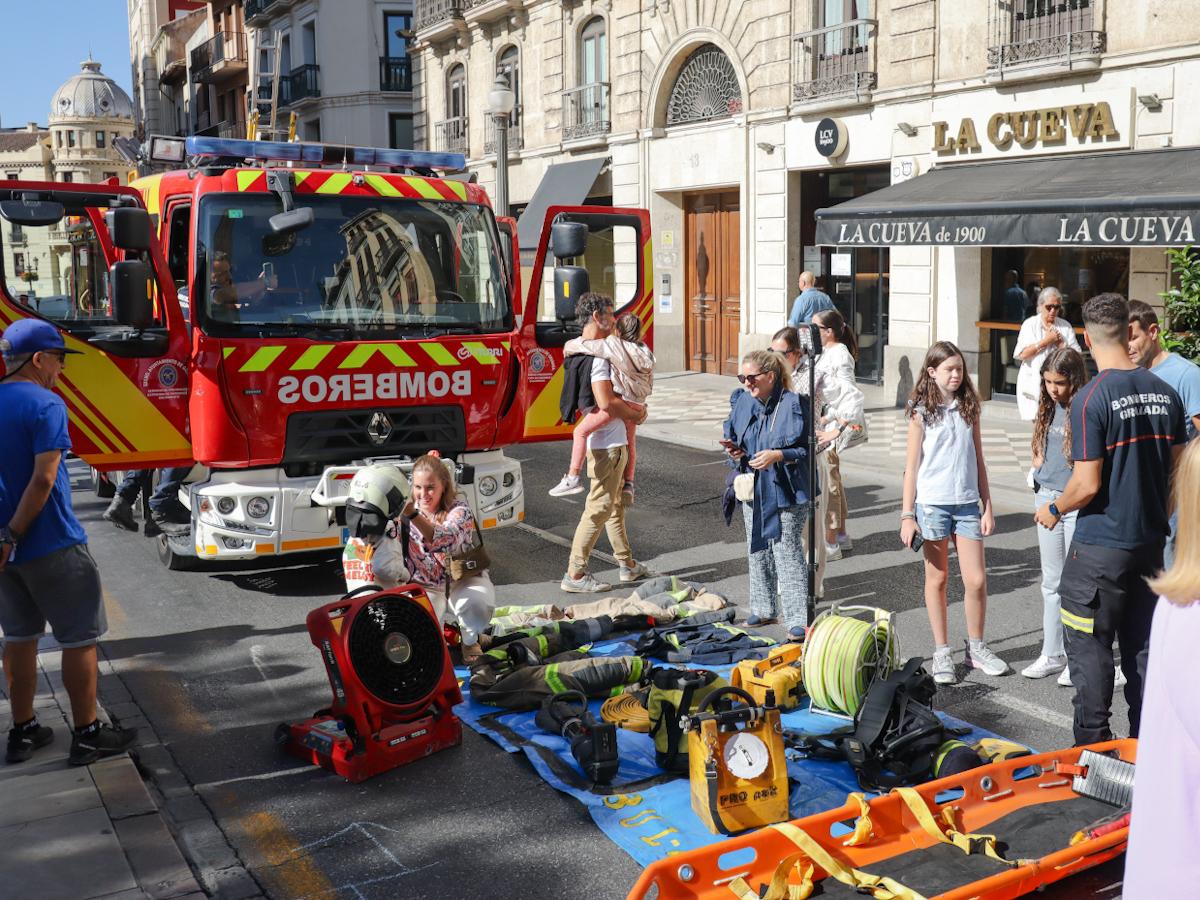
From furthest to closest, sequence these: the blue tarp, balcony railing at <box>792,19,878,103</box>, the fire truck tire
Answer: balcony railing at <box>792,19,878,103</box> < the fire truck tire < the blue tarp

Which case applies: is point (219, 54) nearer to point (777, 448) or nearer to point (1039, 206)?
point (1039, 206)

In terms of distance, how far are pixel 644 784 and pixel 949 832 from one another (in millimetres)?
1440

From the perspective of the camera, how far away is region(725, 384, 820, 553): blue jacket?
7.00m

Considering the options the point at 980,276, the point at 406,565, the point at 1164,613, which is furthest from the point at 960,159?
the point at 1164,613

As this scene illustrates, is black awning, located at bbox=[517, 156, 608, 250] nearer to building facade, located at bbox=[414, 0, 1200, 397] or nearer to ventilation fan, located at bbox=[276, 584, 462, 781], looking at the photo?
building facade, located at bbox=[414, 0, 1200, 397]

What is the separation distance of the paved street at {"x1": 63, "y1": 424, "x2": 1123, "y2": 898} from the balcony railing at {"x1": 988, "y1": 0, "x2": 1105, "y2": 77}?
6.88 meters

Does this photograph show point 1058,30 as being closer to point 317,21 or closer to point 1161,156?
point 1161,156

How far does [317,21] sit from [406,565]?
37.4m

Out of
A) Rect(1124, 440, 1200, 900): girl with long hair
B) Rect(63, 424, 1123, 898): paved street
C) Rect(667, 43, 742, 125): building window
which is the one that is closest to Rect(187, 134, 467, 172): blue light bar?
Rect(63, 424, 1123, 898): paved street

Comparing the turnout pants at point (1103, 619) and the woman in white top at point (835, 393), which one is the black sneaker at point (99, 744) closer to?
the turnout pants at point (1103, 619)

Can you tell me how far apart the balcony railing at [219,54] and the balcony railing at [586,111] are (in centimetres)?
2842

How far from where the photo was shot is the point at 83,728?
5.44 metres

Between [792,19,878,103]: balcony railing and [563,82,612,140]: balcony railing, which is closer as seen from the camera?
[792,19,878,103]: balcony railing

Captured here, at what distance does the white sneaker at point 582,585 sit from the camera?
8.36 metres
